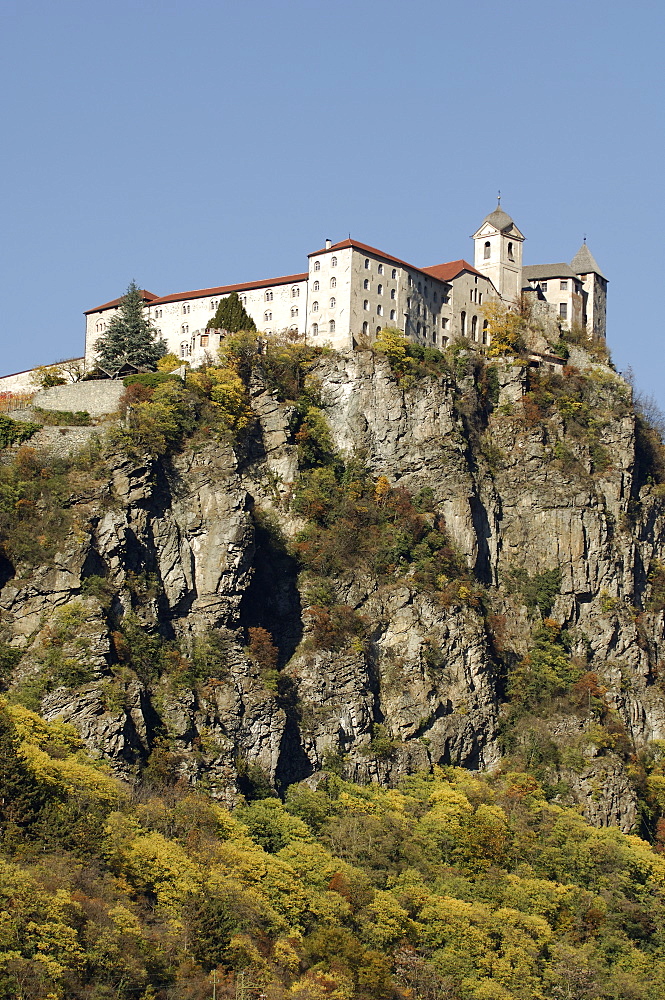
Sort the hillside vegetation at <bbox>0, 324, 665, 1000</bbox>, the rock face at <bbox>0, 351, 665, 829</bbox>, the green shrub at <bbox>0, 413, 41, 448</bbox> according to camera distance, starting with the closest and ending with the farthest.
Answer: the hillside vegetation at <bbox>0, 324, 665, 1000</bbox>, the rock face at <bbox>0, 351, 665, 829</bbox>, the green shrub at <bbox>0, 413, 41, 448</bbox>

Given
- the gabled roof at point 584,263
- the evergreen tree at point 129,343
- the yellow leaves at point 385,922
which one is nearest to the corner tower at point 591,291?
the gabled roof at point 584,263

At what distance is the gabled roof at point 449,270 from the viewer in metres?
122

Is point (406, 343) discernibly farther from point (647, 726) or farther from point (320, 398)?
point (647, 726)

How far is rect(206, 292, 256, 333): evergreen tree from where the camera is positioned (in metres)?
115

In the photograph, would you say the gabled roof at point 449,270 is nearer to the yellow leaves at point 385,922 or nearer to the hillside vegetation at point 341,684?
the hillside vegetation at point 341,684

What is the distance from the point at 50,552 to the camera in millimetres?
93812

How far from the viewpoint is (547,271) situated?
13000 centimetres

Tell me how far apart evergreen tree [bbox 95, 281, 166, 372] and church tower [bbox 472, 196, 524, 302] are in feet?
80.1

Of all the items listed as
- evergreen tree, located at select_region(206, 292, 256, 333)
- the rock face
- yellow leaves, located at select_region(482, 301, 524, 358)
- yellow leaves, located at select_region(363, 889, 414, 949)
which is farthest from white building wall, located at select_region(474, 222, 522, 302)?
yellow leaves, located at select_region(363, 889, 414, 949)

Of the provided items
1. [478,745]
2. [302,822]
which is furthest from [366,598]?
[302,822]

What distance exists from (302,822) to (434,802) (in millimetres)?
8273

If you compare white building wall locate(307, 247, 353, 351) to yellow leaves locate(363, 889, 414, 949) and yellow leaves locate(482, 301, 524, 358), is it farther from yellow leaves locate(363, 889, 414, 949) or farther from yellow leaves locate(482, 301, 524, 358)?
yellow leaves locate(363, 889, 414, 949)

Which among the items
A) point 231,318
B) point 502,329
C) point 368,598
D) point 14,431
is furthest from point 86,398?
point 502,329

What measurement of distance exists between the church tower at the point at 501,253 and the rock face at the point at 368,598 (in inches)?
451
